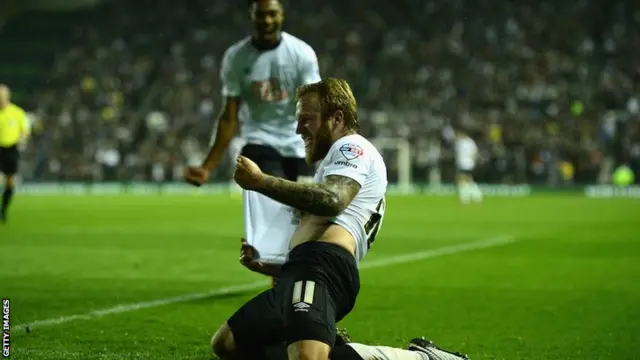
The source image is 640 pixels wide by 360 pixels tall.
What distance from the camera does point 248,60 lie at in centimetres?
848

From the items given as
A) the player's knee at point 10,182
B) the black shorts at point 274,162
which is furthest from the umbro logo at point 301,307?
the player's knee at point 10,182

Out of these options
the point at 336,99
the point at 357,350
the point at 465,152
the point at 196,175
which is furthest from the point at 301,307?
the point at 465,152

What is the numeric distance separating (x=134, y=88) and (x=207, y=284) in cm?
3256

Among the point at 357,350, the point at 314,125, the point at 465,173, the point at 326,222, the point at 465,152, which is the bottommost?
the point at 465,173

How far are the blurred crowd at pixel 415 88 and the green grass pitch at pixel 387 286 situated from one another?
55.3ft

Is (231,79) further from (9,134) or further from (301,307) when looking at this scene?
(9,134)

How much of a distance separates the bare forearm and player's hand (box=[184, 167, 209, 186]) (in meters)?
2.39

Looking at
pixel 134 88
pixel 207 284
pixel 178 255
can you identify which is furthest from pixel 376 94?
pixel 207 284

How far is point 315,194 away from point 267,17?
385cm

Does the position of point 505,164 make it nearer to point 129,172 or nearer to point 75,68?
point 129,172

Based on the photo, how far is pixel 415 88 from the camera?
38.5 metres

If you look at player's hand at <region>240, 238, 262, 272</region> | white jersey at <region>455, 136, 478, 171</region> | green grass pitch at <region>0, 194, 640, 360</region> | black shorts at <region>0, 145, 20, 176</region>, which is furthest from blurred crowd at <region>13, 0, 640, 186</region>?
player's hand at <region>240, 238, 262, 272</region>

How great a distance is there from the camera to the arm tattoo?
4.66m

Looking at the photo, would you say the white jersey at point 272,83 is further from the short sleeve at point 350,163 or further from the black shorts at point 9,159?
the black shorts at point 9,159
